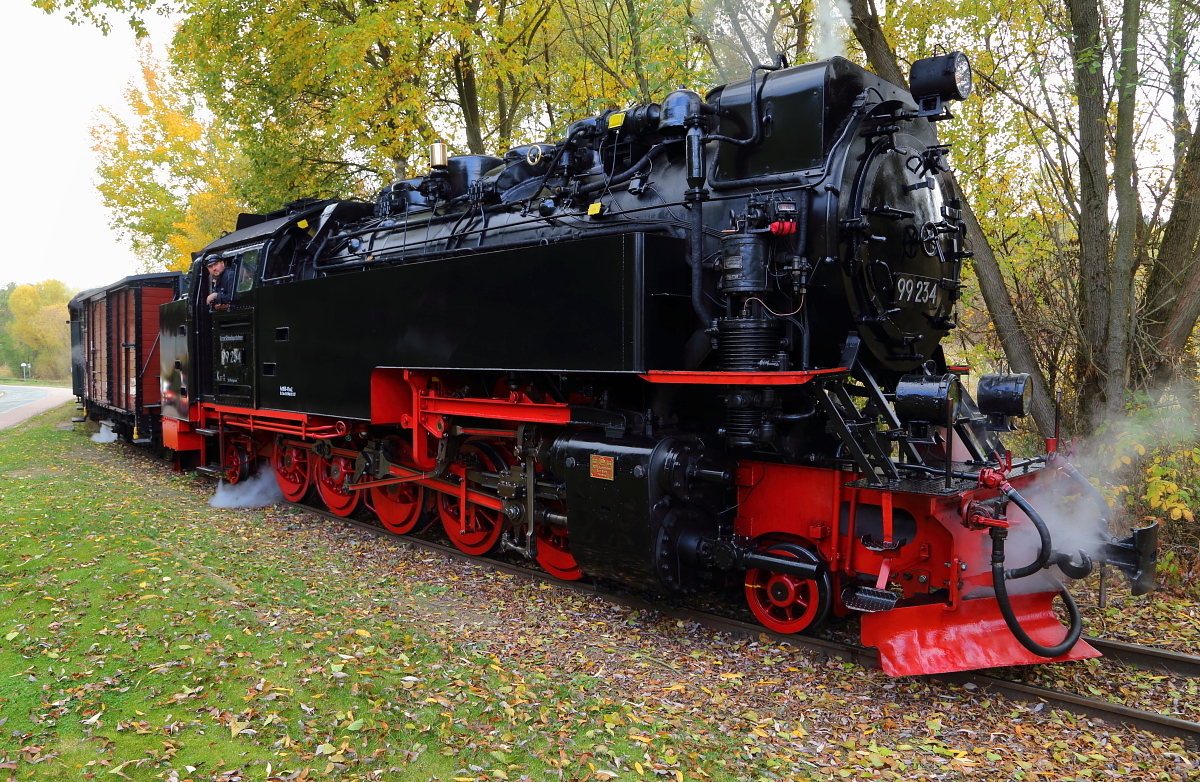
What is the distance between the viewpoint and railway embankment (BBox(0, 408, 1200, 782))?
3260mm

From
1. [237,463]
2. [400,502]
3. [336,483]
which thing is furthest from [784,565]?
[237,463]

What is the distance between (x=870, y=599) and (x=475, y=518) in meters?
3.50

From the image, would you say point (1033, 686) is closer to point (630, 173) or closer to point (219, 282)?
point (630, 173)

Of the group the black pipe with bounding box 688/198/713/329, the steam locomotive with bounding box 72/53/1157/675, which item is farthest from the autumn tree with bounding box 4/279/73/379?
the black pipe with bounding box 688/198/713/329

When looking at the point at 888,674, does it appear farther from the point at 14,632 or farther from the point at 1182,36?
the point at 1182,36

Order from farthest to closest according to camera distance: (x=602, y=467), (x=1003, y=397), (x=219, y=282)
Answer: (x=219, y=282), (x=602, y=467), (x=1003, y=397)

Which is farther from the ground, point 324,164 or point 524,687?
point 324,164

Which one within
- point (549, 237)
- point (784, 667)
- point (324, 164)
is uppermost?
point (324, 164)

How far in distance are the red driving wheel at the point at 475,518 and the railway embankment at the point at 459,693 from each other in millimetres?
527

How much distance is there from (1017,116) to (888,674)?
6757mm

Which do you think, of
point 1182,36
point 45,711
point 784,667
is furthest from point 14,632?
point 1182,36

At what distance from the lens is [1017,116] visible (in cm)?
806

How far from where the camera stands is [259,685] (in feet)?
12.5

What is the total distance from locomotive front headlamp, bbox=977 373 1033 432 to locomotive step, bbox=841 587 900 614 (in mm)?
1239
